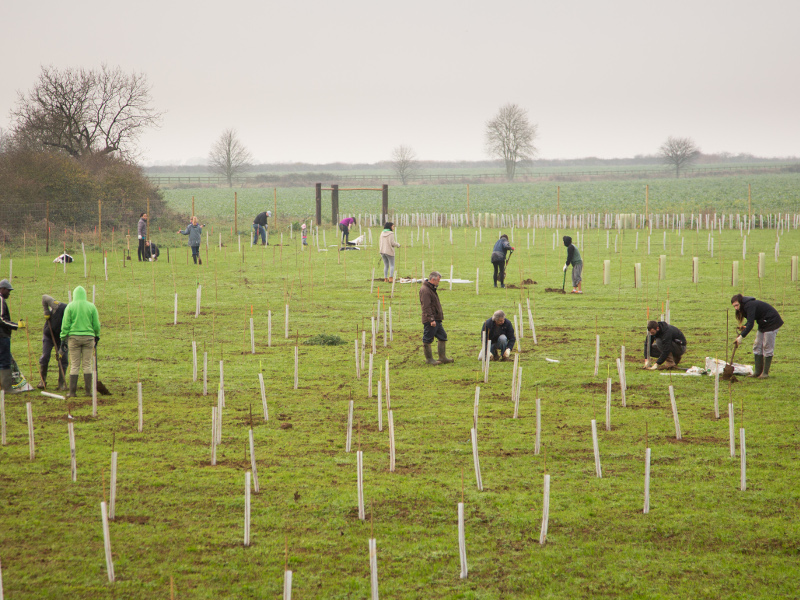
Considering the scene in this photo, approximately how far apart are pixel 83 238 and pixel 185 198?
39.9 m

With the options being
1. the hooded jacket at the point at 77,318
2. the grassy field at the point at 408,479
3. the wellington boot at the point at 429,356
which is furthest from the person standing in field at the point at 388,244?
the hooded jacket at the point at 77,318

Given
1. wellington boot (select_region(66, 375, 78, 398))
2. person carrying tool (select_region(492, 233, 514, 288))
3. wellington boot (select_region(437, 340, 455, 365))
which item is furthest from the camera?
person carrying tool (select_region(492, 233, 514, 288))

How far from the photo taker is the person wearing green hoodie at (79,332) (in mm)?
9930

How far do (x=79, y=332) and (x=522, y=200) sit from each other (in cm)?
5891

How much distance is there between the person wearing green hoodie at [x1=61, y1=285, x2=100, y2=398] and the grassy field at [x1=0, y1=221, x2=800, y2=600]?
1.61 feet

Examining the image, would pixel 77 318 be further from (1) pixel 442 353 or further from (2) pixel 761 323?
(2) pixel 761 323

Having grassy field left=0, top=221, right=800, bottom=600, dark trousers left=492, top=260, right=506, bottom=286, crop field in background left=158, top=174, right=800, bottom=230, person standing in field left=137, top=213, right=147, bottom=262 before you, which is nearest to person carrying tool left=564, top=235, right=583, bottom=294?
dark trousers left=492, top=260, right=506, bottom=286

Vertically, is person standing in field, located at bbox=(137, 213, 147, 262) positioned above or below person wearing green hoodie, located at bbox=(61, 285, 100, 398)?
above

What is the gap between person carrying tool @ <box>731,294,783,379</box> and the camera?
34.8ft

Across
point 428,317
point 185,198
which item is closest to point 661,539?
point 428,317

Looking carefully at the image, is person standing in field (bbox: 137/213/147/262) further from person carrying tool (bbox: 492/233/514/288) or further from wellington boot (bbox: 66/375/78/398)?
wellington boot (bbox: 66/375/78/398)

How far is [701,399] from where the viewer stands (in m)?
10.1

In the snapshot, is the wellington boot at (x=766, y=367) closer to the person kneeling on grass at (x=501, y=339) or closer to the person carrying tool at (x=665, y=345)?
the person carrying tool at (x=665, y=345)

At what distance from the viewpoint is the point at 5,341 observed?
10133 millimetres
